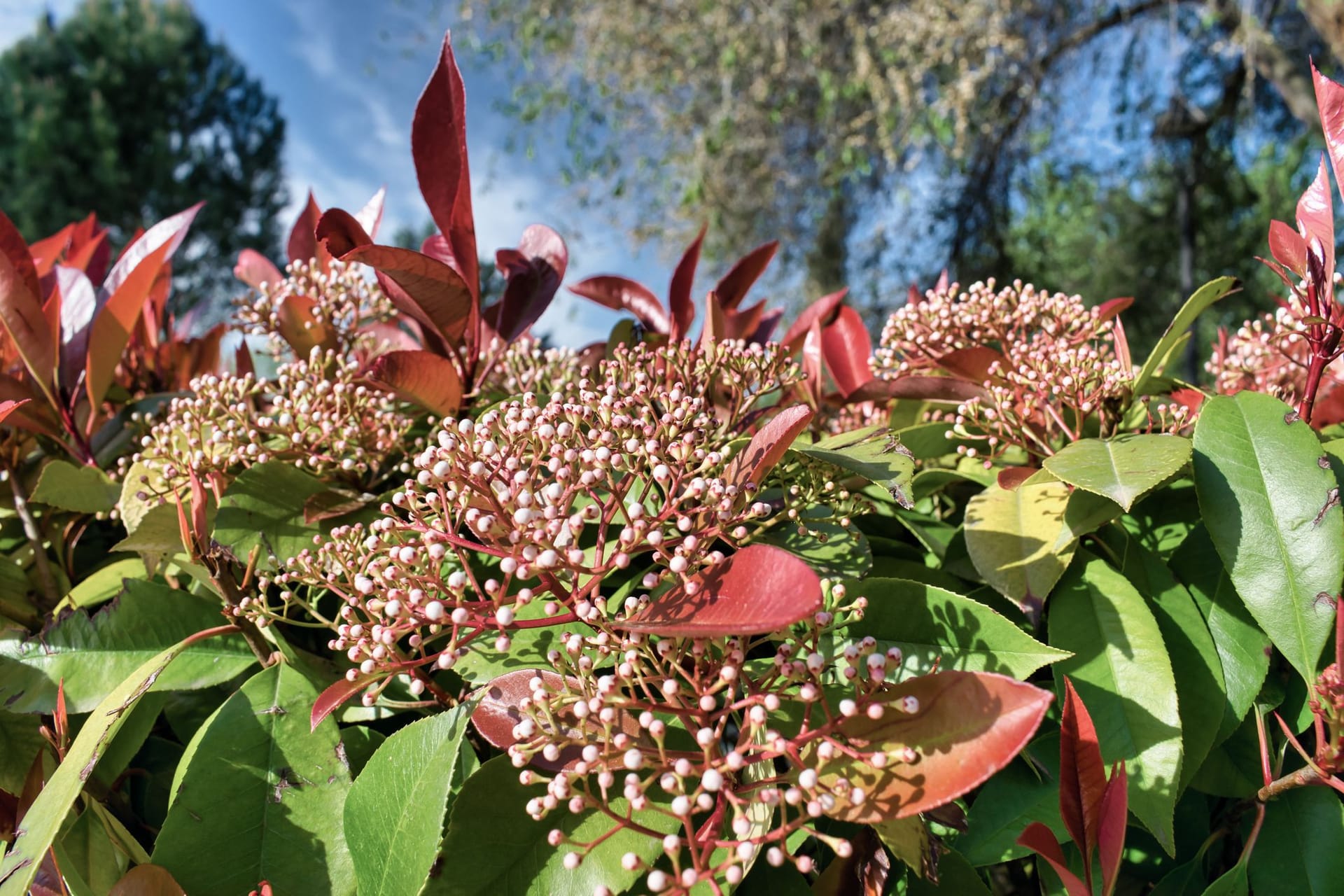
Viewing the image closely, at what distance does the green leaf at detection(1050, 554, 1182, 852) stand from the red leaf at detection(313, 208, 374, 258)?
0.88m

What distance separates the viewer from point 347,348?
1.31 meters

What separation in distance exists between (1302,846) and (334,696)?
922 millimetres


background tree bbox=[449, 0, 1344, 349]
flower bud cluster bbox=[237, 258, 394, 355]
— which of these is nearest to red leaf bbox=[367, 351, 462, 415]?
flower bud cluster bbox=[237, 258, 394, 355]

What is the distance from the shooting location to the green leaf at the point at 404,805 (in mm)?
684

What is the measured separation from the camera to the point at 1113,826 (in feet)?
2.20

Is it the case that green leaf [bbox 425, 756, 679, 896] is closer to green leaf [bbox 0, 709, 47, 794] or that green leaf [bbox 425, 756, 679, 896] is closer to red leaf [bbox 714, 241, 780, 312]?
green leaf [bbox 0, 709, 47, 794]

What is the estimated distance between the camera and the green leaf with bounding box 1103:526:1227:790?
0.80 metres

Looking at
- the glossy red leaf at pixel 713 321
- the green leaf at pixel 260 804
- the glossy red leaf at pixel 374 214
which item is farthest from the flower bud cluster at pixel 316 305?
the green leaf at pixel 260 804

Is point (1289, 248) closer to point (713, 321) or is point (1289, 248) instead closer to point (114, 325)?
point (713, 321)

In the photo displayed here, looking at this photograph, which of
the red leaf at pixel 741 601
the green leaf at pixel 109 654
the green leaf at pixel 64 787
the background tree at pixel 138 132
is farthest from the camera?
the background tree at pixel 138 132

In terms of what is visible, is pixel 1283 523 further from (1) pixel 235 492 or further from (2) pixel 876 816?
(1) pixel 235 492

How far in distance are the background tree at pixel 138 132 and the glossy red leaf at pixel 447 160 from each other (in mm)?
25237

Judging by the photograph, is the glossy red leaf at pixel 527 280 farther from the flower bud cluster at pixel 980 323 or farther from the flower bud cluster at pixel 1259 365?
the flower bud cluster at pixel 1259 365

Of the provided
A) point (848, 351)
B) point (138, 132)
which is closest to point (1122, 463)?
point (848, 351)
